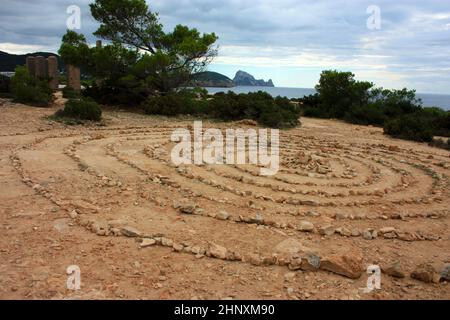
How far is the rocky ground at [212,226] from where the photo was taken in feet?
11.6

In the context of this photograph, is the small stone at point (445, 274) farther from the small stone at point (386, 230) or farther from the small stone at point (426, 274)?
the small stone at point (386, 230)

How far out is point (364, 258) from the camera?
424cm

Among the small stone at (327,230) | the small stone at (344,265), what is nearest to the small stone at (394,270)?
the small stone at (344,265)

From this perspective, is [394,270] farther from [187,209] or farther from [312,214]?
[187,209]

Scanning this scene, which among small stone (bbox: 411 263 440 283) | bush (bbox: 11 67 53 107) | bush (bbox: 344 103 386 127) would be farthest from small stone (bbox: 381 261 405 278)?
bush (bbox: 344 103 386 127)

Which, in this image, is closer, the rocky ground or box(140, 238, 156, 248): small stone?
the rocky ground

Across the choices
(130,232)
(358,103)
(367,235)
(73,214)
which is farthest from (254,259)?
(358,103)

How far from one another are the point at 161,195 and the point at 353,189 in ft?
10.7

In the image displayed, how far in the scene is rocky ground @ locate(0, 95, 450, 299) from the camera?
11.6 ft

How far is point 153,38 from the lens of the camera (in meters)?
17.7

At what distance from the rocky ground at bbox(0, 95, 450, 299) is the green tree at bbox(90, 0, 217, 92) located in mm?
8802

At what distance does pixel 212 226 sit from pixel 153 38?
14.5m

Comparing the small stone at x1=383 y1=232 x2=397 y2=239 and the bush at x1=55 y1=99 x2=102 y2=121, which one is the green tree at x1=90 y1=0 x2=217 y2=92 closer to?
the bush at x1=55 y1=99 x2=102 y2=121
